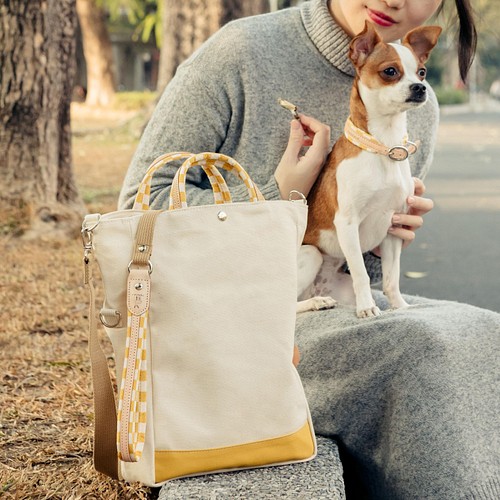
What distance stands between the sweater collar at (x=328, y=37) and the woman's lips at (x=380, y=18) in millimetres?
139

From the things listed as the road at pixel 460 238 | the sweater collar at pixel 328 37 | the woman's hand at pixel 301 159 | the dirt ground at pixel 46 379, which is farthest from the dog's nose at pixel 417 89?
the road at pixel 460 238

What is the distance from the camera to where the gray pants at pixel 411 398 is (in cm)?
241

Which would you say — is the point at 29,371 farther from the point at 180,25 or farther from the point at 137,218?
the point at 180,25

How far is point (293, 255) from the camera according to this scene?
7.56 feet

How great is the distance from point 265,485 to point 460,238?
643 cm

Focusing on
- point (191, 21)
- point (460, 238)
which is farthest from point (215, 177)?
point (191, 21)

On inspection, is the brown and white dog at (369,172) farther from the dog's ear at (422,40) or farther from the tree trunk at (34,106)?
the tree trunk at (34,106)

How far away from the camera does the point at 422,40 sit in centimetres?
271

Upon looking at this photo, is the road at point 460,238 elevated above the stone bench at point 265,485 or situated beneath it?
situated beneath

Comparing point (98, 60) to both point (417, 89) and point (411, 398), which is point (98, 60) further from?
point (411, 398)

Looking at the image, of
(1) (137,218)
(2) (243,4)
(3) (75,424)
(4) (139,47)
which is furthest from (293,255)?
(4) (139,47)

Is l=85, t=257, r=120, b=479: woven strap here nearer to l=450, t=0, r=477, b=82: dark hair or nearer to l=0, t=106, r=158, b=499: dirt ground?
l=0, t=106, r=158, b=499: dirt ground

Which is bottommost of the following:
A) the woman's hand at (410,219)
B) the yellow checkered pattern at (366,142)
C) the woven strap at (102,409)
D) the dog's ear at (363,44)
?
the woven strap at (102,409)

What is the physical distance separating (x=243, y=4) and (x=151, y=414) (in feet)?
26.6
